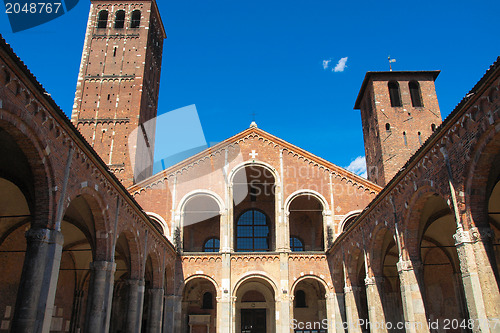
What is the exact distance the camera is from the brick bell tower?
99.4ft

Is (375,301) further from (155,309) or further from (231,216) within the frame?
(155,309)

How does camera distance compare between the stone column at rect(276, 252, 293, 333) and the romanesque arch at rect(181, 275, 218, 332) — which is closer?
the stone column at rect(276, 252, 293, 333)

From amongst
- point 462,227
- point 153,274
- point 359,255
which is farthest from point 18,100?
point 359,255

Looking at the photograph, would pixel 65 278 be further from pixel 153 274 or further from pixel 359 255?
pixel 359 255

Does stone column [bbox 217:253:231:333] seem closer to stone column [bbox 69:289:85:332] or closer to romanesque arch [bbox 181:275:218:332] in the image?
romanesque arch [bbox 181:275:218:332]

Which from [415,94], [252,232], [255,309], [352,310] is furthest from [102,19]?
[352,310]

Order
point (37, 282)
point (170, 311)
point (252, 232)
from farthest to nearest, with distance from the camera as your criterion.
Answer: point (252, 232) < point (170, 311) < point (37, 282)

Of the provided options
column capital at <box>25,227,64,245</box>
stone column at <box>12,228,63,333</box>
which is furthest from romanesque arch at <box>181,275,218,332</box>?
column capital at <box>25,227,64,245</box>

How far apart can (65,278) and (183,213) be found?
267 inches

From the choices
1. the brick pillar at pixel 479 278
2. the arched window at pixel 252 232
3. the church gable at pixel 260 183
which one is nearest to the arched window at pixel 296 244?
the arched window at pixel 252 232

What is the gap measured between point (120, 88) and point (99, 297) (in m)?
21.5

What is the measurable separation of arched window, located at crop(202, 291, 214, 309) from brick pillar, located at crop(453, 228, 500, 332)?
19.3 meters

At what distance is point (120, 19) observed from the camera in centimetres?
3556

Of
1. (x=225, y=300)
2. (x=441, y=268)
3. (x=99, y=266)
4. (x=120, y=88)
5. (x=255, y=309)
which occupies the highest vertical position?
(x=120, y=88)
